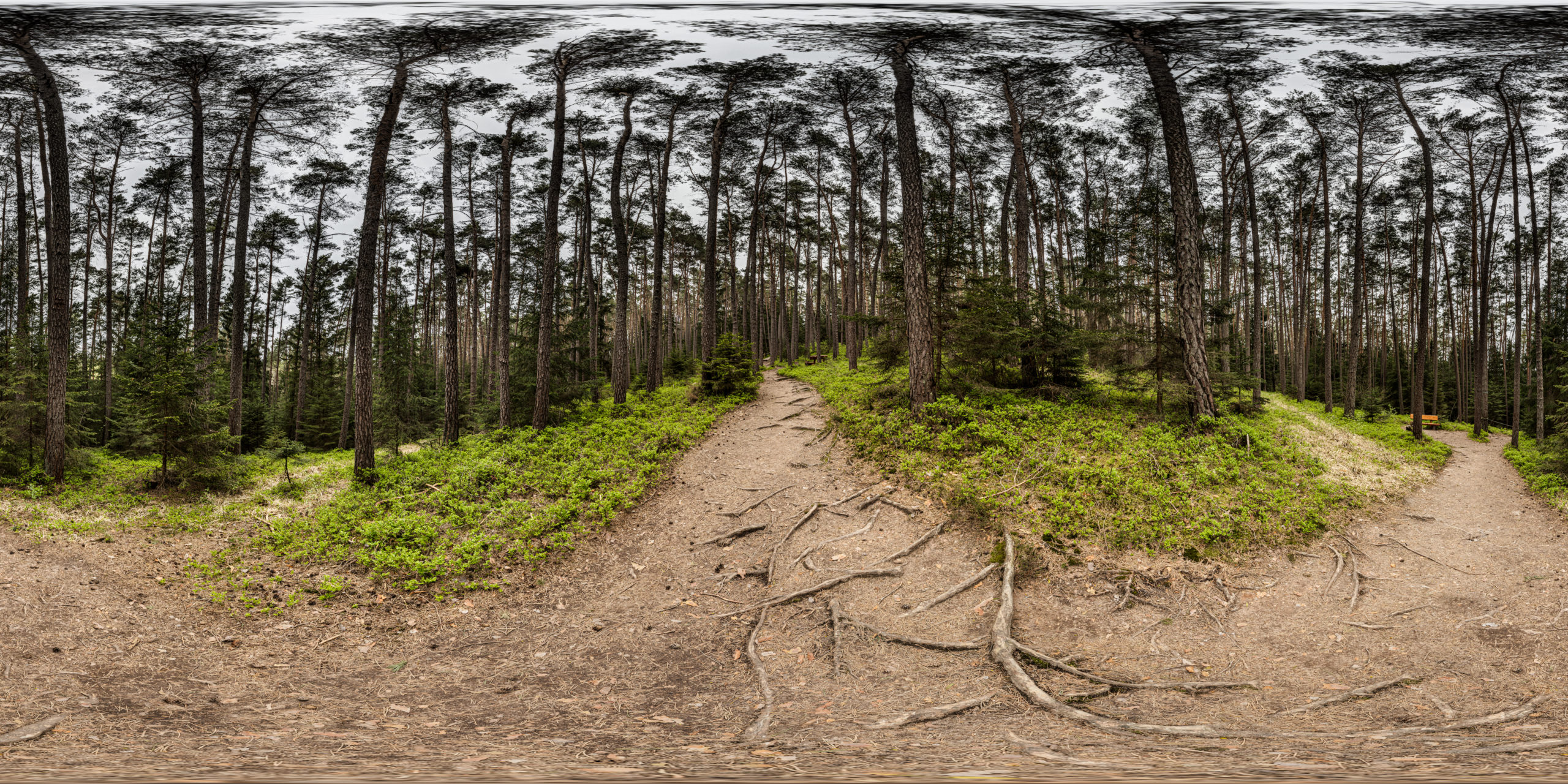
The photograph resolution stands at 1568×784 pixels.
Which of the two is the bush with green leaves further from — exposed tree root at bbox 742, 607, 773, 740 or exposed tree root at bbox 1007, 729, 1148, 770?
exposed tree root at bbox 1007, 729, 1148, 770

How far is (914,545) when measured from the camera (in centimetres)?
611

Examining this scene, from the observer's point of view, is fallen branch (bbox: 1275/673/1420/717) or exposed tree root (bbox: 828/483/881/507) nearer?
fallen branch (bbox: 1275/673/1420/717)

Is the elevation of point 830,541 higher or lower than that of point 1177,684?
higher

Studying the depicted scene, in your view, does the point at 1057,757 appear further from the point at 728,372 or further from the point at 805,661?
the point at 728,372

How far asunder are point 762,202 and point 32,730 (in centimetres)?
2284

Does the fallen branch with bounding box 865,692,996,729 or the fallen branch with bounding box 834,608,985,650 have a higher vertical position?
the fallen branch with bounding box 865,692,996,729

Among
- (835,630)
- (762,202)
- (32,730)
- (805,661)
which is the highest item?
(762,202)

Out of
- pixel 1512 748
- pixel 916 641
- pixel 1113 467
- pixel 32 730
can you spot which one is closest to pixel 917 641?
pixel 916 641

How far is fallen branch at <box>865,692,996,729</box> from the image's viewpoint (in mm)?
3240

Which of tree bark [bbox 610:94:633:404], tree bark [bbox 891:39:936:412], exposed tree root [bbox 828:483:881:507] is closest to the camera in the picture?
exposed tree root [bbox 828:483:881:507]

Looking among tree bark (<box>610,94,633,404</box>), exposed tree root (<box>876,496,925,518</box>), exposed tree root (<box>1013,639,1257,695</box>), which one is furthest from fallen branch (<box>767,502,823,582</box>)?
tree bark (<box>610,94,633,404</box>)

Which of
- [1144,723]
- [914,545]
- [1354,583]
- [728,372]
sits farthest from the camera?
[728,372]

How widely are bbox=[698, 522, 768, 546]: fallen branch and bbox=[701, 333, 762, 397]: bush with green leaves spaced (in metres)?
7.51

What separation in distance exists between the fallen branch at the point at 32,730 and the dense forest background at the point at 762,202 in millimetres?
3541
